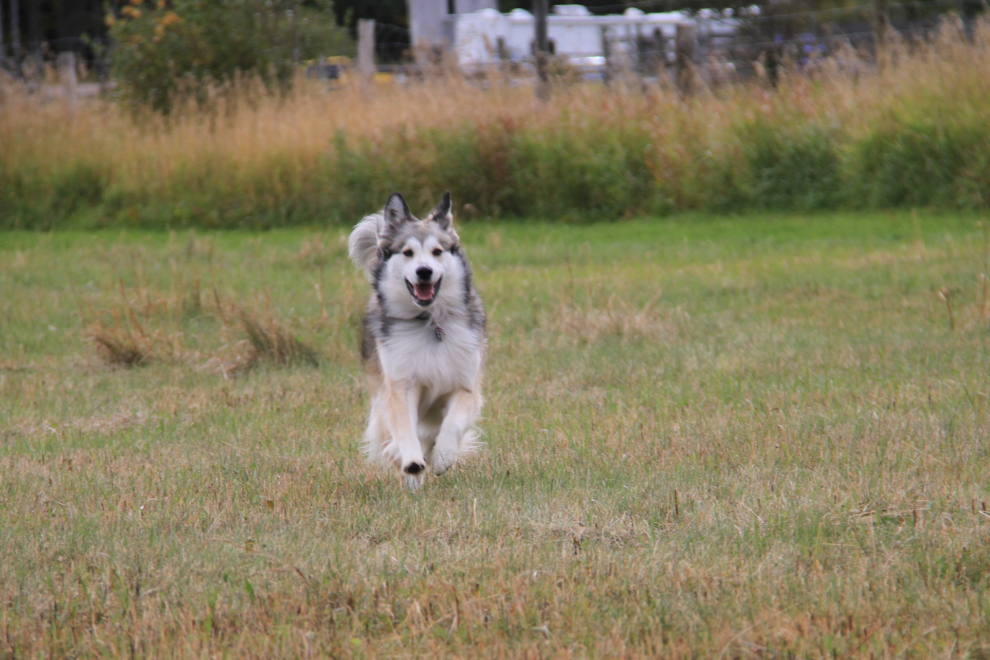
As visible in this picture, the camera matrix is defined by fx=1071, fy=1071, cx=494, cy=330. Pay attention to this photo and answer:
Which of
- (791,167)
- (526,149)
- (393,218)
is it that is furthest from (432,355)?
(526,149)

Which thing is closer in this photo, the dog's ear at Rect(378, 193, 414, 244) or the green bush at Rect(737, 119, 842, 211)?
the dog's ear at Rect(378, 193, 414, 244)

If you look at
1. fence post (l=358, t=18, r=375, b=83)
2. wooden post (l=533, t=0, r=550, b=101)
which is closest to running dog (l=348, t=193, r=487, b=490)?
wooden post (l=533, t=0, r=550, b=101)

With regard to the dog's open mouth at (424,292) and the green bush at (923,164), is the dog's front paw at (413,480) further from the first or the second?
the green bush at (923,164)

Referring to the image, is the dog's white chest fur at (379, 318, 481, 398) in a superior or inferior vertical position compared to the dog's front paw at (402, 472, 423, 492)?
superior

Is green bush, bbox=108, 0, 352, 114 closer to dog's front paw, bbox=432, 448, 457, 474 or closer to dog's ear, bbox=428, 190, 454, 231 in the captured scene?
dog's ear, bbox=428, 190, 454, 231

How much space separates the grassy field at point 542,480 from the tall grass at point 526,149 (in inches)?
131

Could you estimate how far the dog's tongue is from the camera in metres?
5.35

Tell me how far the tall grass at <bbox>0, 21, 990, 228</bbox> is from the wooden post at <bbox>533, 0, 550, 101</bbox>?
0.80 ft

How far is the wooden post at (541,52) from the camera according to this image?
1622cm

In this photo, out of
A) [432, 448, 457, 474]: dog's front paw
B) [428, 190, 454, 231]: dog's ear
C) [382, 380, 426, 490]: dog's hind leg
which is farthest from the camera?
[428, 190, 454, 231]: dog's ear

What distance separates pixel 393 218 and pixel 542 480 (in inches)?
65.5

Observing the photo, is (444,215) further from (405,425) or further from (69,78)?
(69,78)

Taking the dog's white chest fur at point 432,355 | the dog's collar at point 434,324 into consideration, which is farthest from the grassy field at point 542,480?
the dog's collar at point 434,324

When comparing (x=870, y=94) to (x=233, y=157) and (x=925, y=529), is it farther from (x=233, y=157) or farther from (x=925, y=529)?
(x=925, y=529)
